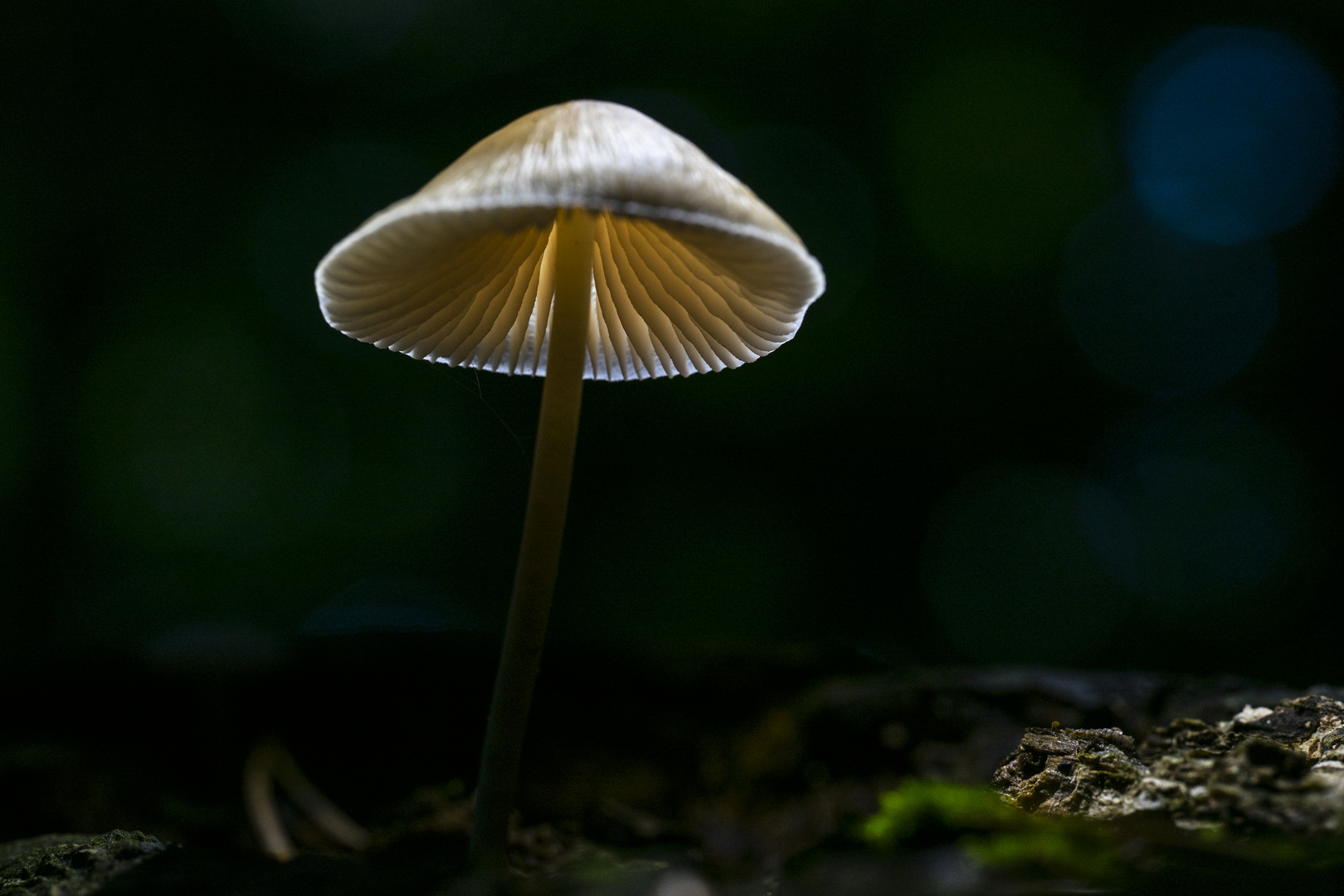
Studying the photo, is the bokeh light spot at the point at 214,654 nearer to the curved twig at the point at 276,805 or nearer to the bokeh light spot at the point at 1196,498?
the curved twig at the point at 276,805

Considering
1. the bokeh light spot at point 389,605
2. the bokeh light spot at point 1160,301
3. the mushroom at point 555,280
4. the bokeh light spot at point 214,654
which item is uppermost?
the bokeh light spot at point 1160,301

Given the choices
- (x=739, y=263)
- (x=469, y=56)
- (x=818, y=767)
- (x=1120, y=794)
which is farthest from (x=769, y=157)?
(x=1120, y=794)

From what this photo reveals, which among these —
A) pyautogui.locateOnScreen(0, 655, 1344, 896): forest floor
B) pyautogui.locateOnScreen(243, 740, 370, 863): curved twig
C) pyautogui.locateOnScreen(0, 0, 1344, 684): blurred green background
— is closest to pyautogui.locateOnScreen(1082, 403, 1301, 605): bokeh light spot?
pyautogui.locateOnScreen(0, 0, 1344, 684): blurred green background

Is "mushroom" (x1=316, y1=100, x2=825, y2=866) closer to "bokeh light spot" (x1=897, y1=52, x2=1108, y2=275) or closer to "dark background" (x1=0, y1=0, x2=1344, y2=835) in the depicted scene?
"dark background" (x1=0, y1=0, x2=1344, y2=835)

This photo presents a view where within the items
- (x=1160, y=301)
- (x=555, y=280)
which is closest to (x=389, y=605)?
(x=555, y=280)

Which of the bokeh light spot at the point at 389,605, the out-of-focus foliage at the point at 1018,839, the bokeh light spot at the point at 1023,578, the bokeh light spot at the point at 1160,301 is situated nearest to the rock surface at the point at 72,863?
the out-of-focus foliage at the point at 1018,839
